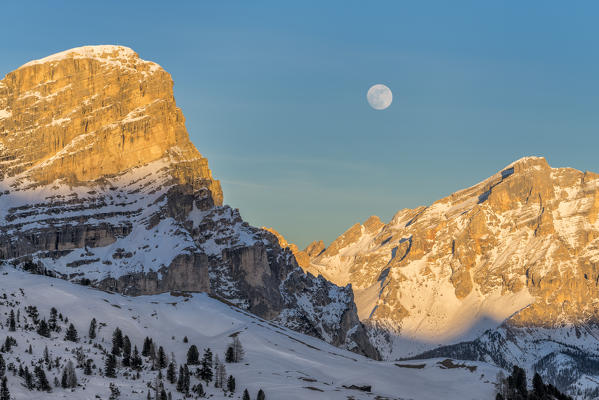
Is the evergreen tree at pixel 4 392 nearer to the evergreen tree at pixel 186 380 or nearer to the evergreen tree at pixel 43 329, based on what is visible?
the evergreen tree at pixel 186 380

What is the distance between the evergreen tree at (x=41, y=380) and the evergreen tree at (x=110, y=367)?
620 inches

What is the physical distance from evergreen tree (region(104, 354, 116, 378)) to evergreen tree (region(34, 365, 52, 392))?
1574 centimetres

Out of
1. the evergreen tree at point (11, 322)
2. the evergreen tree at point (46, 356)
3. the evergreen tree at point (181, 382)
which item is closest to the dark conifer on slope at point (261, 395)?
the evergreen tree at point (181, 382)

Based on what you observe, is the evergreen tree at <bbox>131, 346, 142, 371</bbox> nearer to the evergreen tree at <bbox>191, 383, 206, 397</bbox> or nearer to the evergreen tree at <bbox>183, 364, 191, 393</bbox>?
the evergreen tree at <bbox>183, 364, 191, 393</bbox>

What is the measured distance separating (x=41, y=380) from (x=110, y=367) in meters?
19.4

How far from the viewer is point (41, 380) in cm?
16238

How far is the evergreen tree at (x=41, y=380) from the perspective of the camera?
161 metres

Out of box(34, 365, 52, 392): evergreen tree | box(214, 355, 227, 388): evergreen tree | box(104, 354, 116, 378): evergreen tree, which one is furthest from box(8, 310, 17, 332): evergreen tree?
box(214, 355, 227, 388): evergreen tree

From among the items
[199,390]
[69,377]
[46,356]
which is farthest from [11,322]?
[199,390]

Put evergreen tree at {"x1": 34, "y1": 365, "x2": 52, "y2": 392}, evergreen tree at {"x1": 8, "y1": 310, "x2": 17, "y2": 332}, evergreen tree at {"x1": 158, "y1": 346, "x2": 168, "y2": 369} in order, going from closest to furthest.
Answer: evergreen tree at {"x1": 34, "y1": 365, "x2": 52, "y2": 392} < evergreen tree at {"x1": 8, "y1": 310, "x2": 17, "y2": 332} < evergreen tree at {"x1": 158, "y1": 346, "x2": 168, "y2": 369}

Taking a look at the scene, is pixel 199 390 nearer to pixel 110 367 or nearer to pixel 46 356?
pixel 110 367

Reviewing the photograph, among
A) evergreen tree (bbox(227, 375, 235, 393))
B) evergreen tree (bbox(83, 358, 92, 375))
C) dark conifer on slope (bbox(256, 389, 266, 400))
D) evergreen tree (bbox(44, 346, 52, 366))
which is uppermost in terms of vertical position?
evergreen tree (bbox(44, 346, 52, 366))

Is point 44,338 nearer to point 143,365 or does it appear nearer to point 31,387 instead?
point 143,365

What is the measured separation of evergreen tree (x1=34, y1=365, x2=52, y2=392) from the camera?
161 metres
